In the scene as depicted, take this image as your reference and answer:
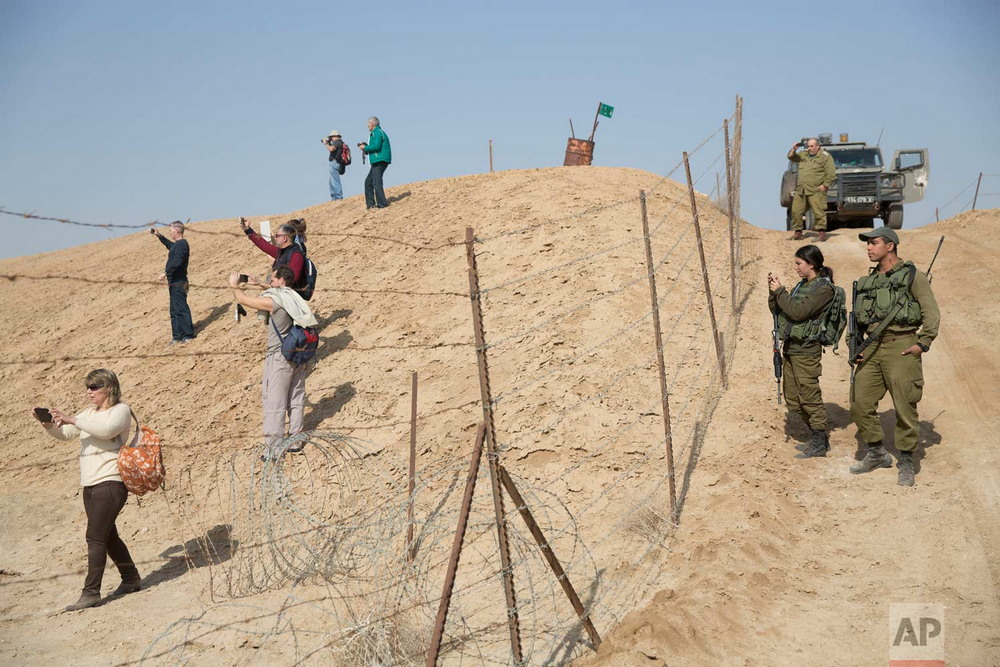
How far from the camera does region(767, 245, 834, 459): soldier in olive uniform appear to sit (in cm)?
658

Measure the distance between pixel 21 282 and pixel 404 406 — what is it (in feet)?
39.2

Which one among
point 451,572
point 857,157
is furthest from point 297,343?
point 857,157

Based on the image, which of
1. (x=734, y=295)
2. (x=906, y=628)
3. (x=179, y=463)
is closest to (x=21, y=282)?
(x=179, y=463)

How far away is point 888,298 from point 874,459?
4.29ft

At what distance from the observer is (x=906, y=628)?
15.0 ft

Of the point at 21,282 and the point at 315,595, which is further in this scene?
the point at 21,282

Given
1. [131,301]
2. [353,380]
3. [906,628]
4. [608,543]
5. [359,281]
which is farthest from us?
[131,301]

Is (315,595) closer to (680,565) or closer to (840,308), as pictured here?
(680,565)

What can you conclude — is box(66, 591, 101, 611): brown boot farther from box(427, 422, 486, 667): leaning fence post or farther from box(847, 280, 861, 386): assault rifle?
box(847, 280, 861, 386): assault rifle

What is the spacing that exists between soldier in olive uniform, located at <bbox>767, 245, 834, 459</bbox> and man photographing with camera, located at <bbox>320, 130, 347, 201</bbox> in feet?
35.6

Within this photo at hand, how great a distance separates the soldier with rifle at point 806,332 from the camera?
6.58m

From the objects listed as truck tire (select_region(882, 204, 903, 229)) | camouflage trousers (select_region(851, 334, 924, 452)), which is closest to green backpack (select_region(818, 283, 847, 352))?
camouflage trousers (select_region(851, 334, 924, 452))
